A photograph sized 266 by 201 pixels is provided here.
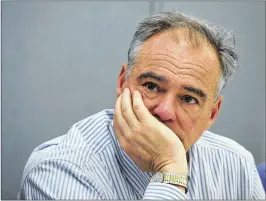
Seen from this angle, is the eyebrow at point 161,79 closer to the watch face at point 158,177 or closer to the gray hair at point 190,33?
the gray hair at point 190,33

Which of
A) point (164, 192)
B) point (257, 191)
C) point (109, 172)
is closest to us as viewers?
point (164, 192)

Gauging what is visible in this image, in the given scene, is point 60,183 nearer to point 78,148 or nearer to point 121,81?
point 78,148

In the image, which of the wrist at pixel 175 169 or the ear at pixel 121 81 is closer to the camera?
the wrist at pixel 175 169

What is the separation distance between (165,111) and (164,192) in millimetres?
241

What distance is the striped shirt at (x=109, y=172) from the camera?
45.4 inches

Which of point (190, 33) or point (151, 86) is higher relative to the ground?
point (190, 33)

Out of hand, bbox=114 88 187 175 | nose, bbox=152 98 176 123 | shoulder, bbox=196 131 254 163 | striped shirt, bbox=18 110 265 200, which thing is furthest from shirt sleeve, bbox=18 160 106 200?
shoulder, bbox=196 131 254 163

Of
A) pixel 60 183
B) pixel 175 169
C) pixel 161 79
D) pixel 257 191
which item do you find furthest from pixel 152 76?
pixel 257 191

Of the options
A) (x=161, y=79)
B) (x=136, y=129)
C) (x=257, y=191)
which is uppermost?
(x=161, y=79)

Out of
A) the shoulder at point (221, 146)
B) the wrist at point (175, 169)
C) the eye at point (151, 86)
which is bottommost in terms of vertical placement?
the shoulder at point (221, 146)

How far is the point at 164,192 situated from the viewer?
104 cm

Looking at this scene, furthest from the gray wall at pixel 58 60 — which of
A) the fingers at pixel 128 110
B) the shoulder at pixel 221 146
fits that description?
the fingers at pixel 128 110

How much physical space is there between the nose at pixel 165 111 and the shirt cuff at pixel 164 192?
21 centimetres

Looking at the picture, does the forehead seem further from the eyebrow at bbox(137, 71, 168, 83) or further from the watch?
the watch
